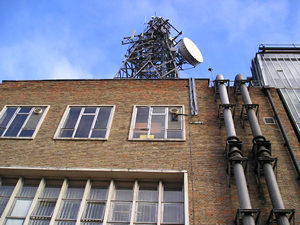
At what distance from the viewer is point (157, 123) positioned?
13195mm

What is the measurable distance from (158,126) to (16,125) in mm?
6007

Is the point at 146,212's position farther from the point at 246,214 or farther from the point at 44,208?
the point at 44,208

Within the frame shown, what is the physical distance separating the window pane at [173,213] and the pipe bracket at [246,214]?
5.31 feet

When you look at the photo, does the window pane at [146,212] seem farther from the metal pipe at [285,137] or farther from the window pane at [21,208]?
the metal pipe at [285,137]

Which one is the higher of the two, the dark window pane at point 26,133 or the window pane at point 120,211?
the dark window pane at point 26,133

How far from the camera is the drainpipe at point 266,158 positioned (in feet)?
30.1

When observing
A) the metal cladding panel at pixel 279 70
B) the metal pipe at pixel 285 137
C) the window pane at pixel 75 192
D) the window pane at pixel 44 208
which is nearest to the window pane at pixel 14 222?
the window pane at pixel 44 208

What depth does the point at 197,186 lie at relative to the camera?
10.4 metres

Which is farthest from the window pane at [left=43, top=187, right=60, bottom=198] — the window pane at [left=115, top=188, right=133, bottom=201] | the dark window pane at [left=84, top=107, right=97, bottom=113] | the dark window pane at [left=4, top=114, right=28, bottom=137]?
the dark window pane at [left=84, top=107, right=97, bottom=113]

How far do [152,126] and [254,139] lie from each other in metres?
3.95

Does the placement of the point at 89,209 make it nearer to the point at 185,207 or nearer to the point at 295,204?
the point at 185,207

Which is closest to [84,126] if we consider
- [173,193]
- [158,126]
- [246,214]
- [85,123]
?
[85,123]

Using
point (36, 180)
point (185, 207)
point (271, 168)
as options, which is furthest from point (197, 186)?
point (36, 180)

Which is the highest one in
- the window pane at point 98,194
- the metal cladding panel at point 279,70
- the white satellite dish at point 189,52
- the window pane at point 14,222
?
the white satellite dish at point 189,52
